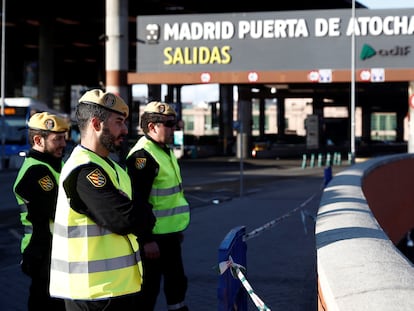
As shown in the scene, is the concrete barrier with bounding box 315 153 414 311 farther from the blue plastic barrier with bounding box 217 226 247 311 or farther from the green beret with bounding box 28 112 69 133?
the green beret with bounding box 28 112 69 133

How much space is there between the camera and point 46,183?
18.5ft

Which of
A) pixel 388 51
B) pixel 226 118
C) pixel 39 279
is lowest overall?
pixel 39 279

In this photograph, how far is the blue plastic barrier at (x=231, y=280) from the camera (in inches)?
206

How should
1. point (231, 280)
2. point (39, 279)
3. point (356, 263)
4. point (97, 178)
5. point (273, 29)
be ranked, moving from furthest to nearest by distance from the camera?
point (273, 29)
point (39, 279)
point (231, 280)
point (97, 178)
point (356, 263)

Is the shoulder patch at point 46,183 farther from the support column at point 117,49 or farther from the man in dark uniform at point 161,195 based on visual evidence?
the support column at point 117,49

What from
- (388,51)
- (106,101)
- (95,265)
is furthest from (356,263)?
(388,51)

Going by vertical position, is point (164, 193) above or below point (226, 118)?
below

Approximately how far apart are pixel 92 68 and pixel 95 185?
3497 inches

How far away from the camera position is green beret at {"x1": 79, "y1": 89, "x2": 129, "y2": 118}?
4387 mm

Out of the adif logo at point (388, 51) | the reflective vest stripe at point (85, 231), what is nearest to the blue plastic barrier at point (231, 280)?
the reflective vest stripe at point (85, 231)

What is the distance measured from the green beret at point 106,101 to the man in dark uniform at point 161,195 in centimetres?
196

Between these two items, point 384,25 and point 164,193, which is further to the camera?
point 384,25

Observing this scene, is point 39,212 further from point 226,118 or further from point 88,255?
point 226,118

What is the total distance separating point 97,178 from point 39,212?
1590 mm
